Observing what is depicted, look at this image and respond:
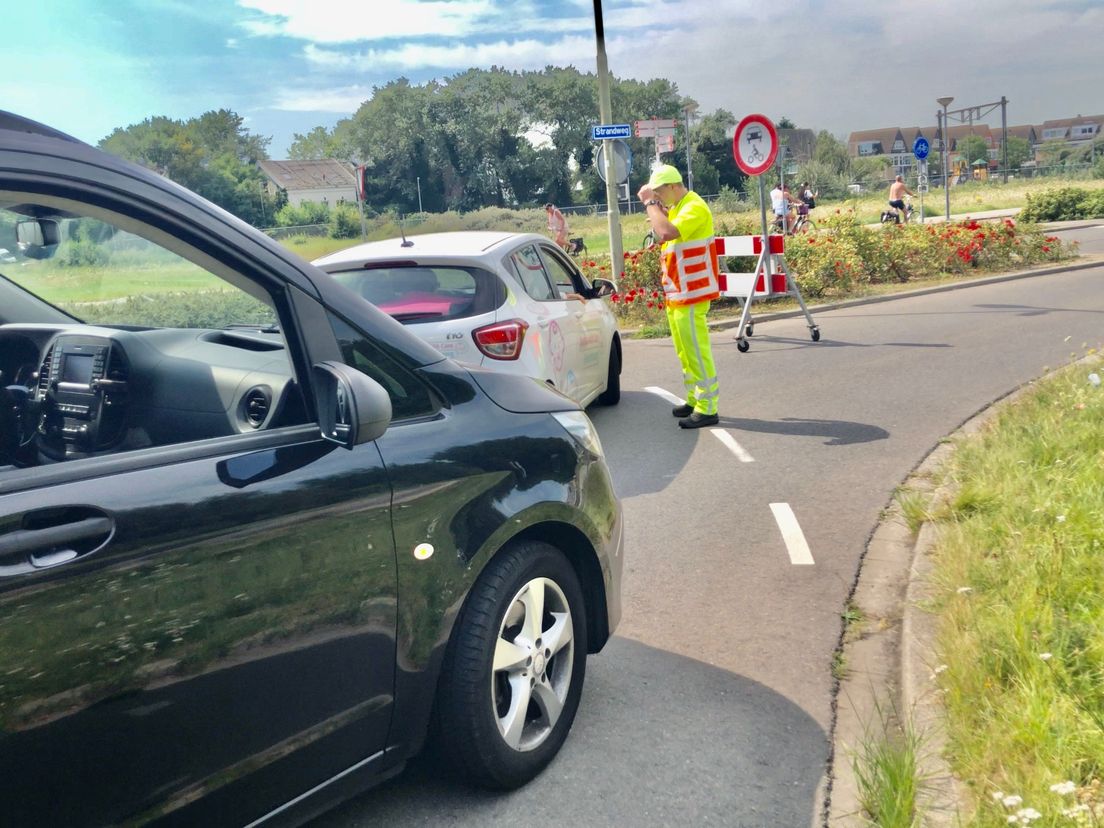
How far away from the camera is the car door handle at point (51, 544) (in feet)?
6.75

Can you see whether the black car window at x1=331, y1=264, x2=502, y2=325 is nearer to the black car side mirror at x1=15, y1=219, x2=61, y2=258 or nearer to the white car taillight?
the white car taillight

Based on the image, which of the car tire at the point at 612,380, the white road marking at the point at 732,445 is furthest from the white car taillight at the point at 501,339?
the car tire at the point at 612,380

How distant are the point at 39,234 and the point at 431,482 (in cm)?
114

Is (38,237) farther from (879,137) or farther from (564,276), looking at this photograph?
(879,137)

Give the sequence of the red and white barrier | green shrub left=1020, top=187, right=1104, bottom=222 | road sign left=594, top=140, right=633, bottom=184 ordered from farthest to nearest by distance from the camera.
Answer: green shrub left=1020, top=187, right=1104, bottom=222 < road sign left=594, top=140, right=633, bottom=184 < the red and white barrier

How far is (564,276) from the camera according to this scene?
9148 millimetres

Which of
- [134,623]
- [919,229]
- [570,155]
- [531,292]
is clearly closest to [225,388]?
[134,623]

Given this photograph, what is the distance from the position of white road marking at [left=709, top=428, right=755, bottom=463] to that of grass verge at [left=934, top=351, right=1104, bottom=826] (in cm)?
161

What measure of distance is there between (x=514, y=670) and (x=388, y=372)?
3.23ft

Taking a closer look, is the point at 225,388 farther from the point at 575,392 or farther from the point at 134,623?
the point at 575,392

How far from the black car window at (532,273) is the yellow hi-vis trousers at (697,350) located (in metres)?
1.15

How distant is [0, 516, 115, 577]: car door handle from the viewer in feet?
6.75

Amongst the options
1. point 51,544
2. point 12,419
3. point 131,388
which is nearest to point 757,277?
point 131,388

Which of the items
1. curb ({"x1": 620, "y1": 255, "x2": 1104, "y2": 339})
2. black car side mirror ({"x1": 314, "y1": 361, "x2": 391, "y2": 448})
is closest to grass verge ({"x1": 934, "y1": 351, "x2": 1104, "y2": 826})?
black car side mirror ({"x1": 314, "y1": 361, "x2": 391, "y2": 448})
